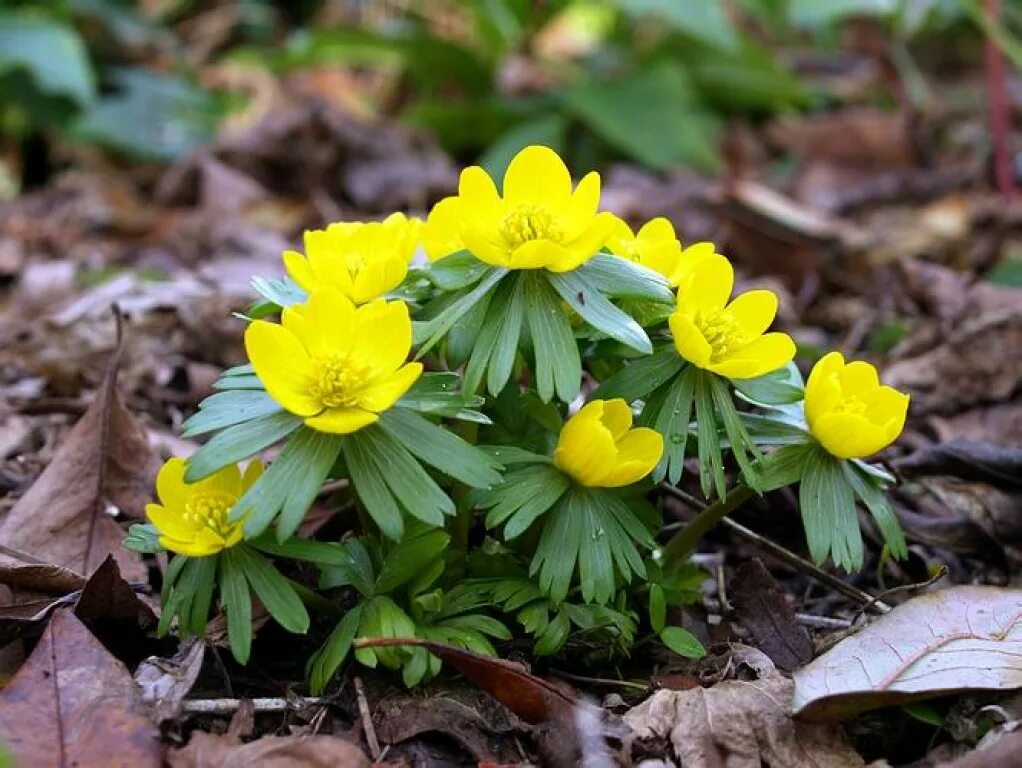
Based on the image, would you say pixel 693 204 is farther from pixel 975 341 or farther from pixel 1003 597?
pixel 1003 597

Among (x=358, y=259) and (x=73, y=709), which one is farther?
(x=358, y=259)

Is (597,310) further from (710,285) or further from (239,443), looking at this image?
(239,443)

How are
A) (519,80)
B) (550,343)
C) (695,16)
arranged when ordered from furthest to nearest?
(519,80), (695,16), (550,343)

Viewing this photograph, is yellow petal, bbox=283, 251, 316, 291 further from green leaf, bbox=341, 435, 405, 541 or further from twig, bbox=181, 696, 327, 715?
twig, bbox=181, 696, 327, 715

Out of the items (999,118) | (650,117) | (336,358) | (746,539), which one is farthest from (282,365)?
(650,117)

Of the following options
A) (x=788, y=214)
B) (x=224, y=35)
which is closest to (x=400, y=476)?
(x=788, y=214)

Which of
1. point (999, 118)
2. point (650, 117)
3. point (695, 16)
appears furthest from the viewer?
point (650, 117)
